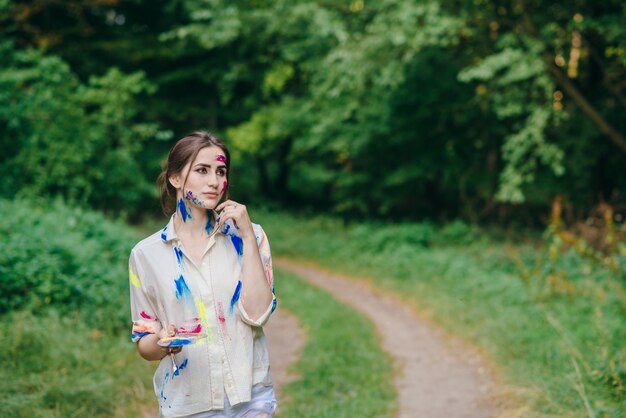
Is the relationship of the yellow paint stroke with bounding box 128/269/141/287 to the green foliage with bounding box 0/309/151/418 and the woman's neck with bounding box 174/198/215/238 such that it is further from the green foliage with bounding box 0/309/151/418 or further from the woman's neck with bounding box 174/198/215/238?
the green foliage with bounding box 0/309/151/418

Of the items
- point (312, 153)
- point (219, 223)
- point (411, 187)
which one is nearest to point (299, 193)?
point (312, 153)

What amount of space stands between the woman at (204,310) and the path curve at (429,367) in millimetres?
3461

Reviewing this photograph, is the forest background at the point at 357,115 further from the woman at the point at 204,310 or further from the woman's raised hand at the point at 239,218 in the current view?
the woman's raised hand at the point at 239,218

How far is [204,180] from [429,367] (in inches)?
204

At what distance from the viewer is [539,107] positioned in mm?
10859

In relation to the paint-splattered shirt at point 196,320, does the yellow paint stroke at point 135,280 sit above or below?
above

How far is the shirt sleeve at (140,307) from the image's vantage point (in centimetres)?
239

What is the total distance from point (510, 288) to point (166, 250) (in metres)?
7.58

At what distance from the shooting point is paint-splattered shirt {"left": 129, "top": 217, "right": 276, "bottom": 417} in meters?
2.40

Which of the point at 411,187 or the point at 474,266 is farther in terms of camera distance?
the point at 411,187

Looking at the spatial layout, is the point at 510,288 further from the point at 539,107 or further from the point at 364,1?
the point at 364,1

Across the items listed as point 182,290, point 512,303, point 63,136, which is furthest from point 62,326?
point 63,136

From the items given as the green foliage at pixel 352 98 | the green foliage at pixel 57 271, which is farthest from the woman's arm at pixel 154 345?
the green foliage at pixel 352 98

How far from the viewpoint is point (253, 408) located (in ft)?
8.06
